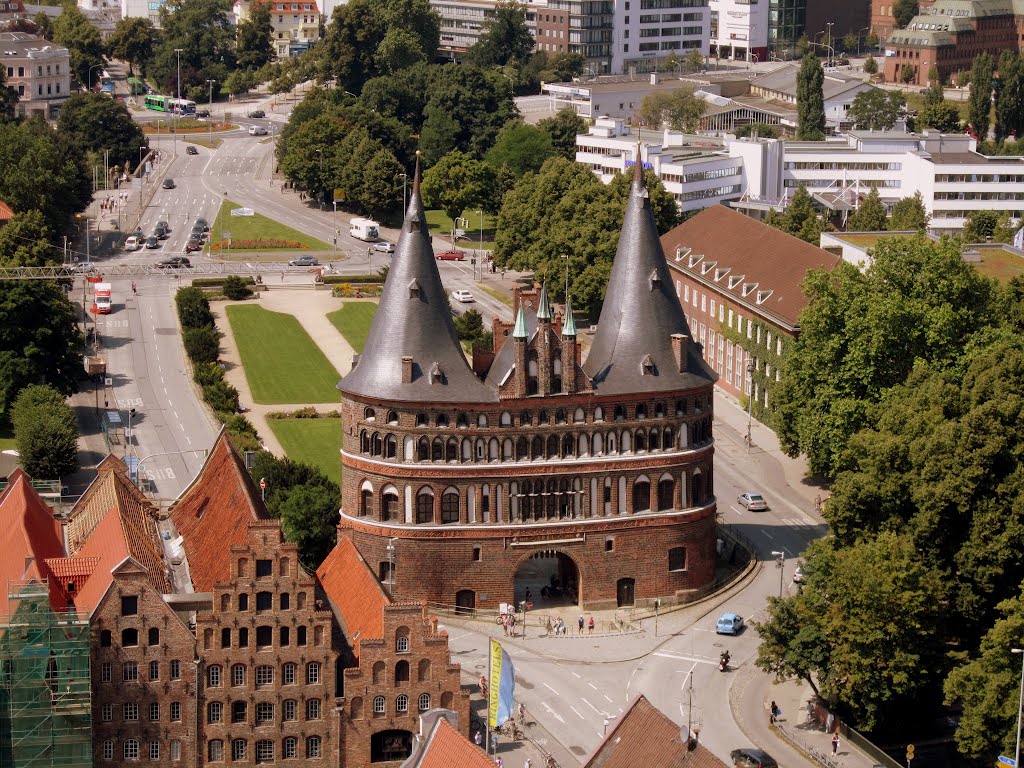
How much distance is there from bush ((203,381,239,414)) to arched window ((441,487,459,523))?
4647cm

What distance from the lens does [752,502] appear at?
150m

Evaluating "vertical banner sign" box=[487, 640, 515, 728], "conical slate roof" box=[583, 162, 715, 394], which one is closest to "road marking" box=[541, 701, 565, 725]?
"vertical banner sign" box=[487, 640, 515, 728]

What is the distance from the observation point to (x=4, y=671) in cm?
10206

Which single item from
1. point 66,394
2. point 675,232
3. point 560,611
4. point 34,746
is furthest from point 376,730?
point 675,232

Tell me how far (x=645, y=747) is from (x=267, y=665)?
2280cm

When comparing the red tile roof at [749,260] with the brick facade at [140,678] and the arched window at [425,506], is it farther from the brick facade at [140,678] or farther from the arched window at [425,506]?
the brick facade at [140,678]

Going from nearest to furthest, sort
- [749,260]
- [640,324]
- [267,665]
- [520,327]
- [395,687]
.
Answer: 1. [267,665]
2. [395,687]
3. [520,327]
4. [640,324]
5. [749,260]

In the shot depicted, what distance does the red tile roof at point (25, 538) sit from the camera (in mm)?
108000

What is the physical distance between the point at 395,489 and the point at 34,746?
105 ft

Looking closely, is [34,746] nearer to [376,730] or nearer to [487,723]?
[376,730]

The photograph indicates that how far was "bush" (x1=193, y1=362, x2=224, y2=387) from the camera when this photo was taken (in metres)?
178

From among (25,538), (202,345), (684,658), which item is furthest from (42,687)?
(202,345)

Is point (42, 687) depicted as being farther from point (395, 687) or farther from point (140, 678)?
point (395, 687)

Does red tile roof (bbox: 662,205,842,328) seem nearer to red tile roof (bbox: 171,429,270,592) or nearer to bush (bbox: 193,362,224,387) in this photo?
bush (bbox: 193,362,224,387)
